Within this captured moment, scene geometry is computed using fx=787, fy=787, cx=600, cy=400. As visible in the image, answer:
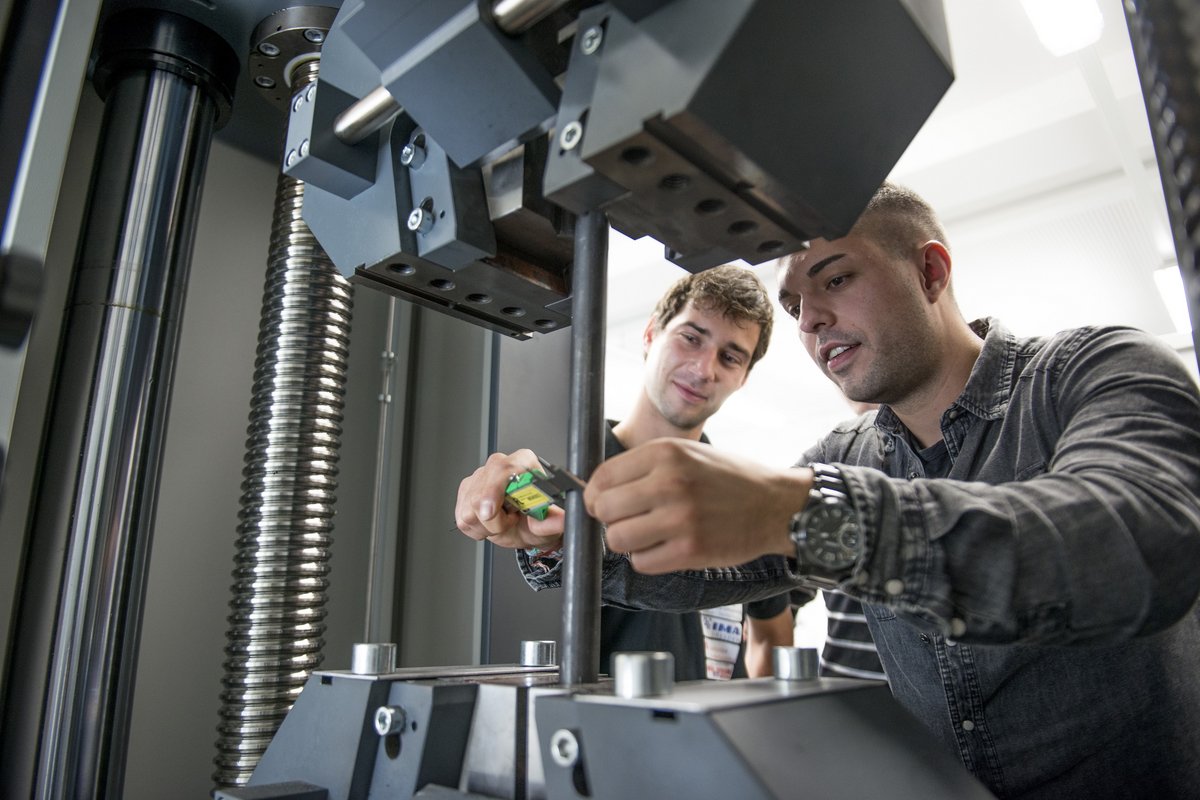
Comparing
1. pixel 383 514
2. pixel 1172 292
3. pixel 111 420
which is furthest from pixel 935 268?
pixel 1172 292

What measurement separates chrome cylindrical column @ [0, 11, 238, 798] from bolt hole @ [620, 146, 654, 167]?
0.75 meters

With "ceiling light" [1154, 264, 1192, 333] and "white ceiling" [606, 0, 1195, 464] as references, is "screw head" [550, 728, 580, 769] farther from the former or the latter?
"ceiling light" [1154, 264, 1192, 333]

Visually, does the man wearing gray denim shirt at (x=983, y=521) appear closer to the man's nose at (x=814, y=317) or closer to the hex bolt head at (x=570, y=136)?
the man's nose at (x=814, y=317)

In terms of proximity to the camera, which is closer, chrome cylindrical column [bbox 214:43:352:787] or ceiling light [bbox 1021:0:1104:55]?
chrome cylindrical column [bbox 214:43:352:787]

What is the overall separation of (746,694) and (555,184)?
34 centimetres

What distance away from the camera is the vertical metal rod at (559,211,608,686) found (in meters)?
0.54

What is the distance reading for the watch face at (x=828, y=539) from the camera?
563 millimetres

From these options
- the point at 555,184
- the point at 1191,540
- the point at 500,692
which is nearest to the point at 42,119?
the point at 555,184

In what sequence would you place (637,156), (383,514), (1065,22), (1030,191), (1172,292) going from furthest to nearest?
(1172,292)
(1030,191)
(1065,22)
(383,514)
(637,156)

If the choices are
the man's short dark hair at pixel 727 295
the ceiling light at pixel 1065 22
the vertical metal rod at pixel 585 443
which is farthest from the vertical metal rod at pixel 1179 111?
the ceiling light at pixel 1065 22

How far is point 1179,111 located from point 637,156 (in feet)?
0.89

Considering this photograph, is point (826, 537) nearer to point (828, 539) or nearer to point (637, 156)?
point (828, 539)

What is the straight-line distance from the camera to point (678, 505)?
0.51 metres

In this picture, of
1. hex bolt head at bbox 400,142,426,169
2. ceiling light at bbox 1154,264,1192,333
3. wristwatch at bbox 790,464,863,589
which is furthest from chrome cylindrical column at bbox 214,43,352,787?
ceiling light at bbox 1154,264,1192,333
